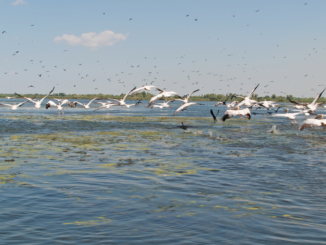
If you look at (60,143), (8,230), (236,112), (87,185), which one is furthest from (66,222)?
(236,112)

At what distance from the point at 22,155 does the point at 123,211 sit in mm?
9487

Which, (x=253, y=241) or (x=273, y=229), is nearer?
(x=253, y=241)

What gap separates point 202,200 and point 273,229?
7.70 ft

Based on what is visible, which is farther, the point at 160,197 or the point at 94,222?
the point at 160,197

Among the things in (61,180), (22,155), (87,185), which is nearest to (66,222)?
(87,185)

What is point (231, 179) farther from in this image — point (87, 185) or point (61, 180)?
point (61, 180)

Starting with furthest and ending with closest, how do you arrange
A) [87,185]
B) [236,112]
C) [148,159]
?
[236,112]
[148,159]
[87,185]

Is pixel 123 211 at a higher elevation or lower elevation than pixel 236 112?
lower

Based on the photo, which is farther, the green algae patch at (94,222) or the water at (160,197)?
the green algae patch at (94,222)

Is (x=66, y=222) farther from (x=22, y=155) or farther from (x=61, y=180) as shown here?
(x=22, y=155)

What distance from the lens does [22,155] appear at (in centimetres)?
1603

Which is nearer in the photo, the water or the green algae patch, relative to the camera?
the water

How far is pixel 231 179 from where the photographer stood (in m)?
11.9

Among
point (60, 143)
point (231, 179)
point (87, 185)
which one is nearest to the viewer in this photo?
point (87, 185)
